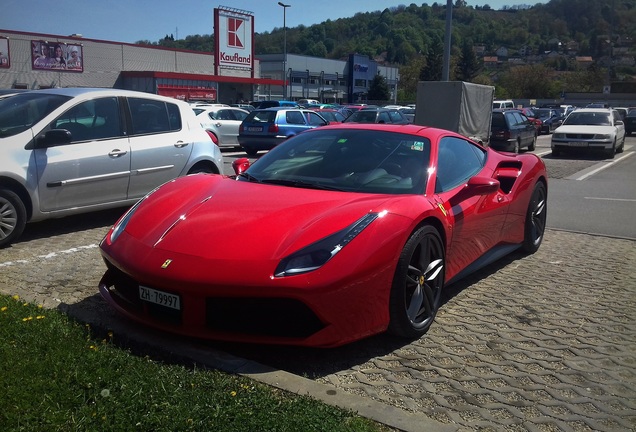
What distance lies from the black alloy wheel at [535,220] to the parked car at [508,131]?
48.2ft

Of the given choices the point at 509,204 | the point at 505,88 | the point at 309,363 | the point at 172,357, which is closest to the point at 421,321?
the point at 309,363

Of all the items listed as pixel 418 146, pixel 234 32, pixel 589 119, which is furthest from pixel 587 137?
pixel 234 32

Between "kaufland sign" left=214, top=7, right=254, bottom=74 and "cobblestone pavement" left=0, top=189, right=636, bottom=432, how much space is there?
4406cm

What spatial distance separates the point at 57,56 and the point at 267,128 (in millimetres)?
32153

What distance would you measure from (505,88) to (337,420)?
289ft

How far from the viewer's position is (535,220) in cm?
654

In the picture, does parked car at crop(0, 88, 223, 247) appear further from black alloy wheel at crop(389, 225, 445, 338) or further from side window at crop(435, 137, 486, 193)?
black alloy wheel at crop(389, 225, 445, 338)

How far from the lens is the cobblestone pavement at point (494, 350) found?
3238 millimetres

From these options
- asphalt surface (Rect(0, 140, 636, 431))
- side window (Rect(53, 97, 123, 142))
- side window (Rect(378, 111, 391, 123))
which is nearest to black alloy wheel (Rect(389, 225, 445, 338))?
asphalt surface (Rect(0, 140, 636, 431))

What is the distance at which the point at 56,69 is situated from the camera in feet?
148

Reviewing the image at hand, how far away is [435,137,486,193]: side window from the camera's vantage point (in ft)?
15.7

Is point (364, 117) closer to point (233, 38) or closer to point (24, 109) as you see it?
point (24, 109)

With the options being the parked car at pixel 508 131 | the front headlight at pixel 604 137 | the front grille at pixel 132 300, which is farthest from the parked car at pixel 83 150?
the front headlight at pixel 604 137

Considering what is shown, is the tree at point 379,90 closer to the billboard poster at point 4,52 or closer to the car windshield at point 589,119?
the billboard poster at point 4,52
